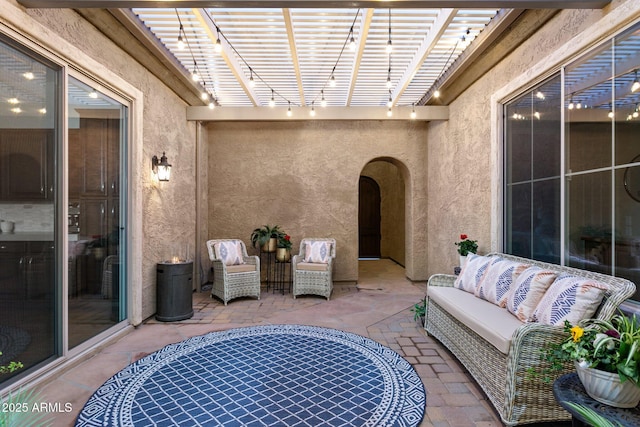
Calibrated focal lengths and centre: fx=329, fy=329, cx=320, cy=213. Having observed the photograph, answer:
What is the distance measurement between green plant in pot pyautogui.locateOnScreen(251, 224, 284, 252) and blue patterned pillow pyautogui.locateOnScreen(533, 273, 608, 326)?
4.13 m

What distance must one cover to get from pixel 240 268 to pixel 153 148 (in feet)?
6.89

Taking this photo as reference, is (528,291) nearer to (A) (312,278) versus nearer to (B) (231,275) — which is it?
(A) (312,278)

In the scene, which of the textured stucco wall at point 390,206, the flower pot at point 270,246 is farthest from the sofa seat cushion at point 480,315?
the textured stucco wall at point 390,206

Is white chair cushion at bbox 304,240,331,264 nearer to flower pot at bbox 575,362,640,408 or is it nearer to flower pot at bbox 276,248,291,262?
flower pot at bbox 276,248,291,262

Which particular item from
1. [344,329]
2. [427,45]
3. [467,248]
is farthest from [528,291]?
[427,45]

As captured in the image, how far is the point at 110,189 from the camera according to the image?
3549 mm

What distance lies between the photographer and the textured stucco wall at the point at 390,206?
8891 mm

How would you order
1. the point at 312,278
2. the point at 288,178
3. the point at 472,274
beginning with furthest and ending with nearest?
1. the point at 288,178
2. the point at 312,278
3. the point at 472,274

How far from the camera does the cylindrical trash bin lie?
4.11 metres

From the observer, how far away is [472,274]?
11.1 feet

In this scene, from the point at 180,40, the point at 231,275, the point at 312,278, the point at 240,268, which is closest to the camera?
the point at 180,40

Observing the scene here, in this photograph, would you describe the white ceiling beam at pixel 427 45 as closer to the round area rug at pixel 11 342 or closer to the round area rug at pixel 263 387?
the round area rug at pixel 263 387

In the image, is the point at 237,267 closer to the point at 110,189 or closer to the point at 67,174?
the point at 110,189

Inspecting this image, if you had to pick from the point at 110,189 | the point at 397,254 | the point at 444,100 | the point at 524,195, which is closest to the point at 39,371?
the point at 110,189
